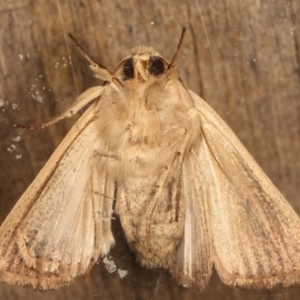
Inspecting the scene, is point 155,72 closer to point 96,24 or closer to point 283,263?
point 96,24

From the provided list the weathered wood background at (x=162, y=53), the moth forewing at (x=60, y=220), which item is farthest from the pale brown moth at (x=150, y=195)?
the weathered wood background at (x=162, y=53)

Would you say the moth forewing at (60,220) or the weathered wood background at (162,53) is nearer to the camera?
the moth forewing at (60,220)

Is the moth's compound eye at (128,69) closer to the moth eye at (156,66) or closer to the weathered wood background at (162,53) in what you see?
the moth eye at (156,66)

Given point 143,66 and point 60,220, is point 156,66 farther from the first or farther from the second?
point 60,220

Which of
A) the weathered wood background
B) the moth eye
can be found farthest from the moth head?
the weathered wood background

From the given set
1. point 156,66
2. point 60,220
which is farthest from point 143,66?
point 60,220

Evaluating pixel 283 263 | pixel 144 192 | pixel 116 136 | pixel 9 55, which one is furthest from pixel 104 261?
pixel 9 55

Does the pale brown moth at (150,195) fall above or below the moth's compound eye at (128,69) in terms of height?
below

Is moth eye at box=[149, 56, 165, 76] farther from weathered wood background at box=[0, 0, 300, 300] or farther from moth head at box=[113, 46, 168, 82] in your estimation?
weathered wood background at box=[0, 0, 300, 300]
